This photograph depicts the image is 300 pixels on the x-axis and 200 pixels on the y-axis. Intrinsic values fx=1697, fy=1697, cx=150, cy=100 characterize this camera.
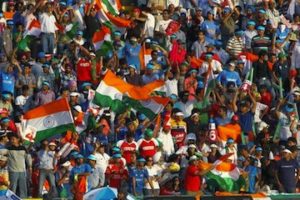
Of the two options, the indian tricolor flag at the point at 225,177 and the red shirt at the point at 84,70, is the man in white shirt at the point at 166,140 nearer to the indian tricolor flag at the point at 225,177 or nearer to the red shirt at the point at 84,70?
the indian tricolor flag at the point at 225,177

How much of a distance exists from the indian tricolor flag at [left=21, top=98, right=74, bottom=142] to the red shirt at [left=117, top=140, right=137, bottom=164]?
138 centimetres

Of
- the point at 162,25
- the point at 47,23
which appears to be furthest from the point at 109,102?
the point at 162,25

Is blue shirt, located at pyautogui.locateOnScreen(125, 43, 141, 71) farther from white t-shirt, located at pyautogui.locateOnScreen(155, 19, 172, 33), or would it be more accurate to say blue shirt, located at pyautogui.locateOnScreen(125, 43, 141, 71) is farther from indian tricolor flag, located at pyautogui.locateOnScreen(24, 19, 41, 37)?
indian tricolor flag, located at pyautogui.locateOnScreen(24, 19, 41, 37)

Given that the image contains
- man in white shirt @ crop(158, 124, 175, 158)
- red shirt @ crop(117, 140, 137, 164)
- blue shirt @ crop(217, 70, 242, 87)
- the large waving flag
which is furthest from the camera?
the large waving flag

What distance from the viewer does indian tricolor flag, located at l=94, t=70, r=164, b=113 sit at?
123 ft

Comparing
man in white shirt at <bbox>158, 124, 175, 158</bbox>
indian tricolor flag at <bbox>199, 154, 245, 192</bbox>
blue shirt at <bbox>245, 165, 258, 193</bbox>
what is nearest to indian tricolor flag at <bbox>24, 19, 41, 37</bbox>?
man in white shirt at <bbox>158, 124, 175, 158</bbox>

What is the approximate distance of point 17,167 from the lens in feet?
115

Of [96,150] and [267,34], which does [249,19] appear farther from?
[96,150]

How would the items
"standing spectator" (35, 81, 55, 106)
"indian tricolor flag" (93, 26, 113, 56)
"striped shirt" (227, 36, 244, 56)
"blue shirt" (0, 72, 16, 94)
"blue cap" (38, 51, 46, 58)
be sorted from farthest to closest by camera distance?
"striped shirt" (227, 36, 244, 56) → "indian tricolor flag" (93, 26, 113, 56) → "blue cap" (38, 51, 46, 58) → "blue shirt" (0, 72, 16, 94) → "standing spectator" (35, 81, 55, 106)

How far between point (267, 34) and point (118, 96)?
6122mm

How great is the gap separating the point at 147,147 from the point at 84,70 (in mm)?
3293

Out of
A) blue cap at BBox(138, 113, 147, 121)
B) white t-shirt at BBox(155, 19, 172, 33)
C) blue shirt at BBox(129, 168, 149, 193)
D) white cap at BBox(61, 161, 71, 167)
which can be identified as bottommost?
blue shirt at BBox(129, 168, 149, 193)

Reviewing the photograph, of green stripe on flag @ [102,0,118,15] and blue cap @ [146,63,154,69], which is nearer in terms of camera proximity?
blue cap @ [146,63,154,69]

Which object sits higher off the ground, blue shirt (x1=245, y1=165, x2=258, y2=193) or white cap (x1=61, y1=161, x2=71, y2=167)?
white cap (x1=61, y1=161, x2=71, y2=167)
